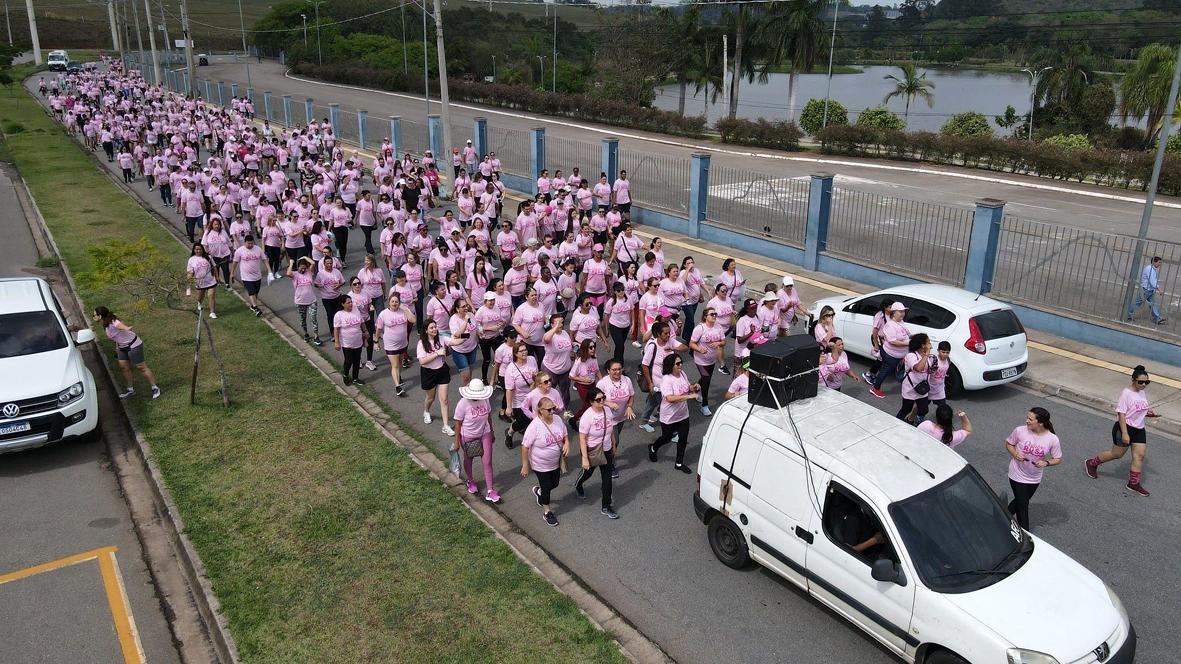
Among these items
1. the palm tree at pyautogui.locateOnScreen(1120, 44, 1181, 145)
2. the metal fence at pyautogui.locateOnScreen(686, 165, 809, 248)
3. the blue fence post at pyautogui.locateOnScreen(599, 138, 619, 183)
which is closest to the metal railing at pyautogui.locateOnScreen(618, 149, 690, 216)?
the blue fence post at pyautogui.locateOnScreen(599, 138, 619, 183)

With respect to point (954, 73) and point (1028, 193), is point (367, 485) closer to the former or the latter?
point (1028, 193)

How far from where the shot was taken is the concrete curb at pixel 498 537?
680 centimetres

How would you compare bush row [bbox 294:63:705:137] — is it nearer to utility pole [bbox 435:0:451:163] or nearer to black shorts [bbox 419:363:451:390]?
utility pole [bbox 435:0:451:163]

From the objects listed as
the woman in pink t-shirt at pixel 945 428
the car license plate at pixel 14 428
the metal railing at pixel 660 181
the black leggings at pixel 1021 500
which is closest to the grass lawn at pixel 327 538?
the car license plate at pixel 14 428

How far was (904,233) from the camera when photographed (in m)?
16.5

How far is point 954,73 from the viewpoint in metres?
110

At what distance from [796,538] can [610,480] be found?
2.30 meters

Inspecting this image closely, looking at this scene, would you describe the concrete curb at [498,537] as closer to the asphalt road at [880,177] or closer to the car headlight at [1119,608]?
the car headlight at [1119,608]

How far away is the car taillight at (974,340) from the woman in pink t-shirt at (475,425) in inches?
260

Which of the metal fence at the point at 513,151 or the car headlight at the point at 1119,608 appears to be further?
the metal fence at the point at 513,151

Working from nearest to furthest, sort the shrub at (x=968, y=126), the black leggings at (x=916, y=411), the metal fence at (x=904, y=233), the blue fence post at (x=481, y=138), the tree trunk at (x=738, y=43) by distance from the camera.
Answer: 1. the black leggings at (x=916, y=411)
2. the metal fence at (x=904, y=233)
3. the blue fence post at (x=481, y=138)
4. the shrub at (x=968, y=126)
5. the tree trunk at (x=738, y=43)

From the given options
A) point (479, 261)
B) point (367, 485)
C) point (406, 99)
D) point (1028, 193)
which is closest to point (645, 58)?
point (406, 99)

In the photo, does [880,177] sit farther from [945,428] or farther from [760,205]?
[945,428]

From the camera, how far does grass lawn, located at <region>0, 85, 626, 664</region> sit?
6.79m
